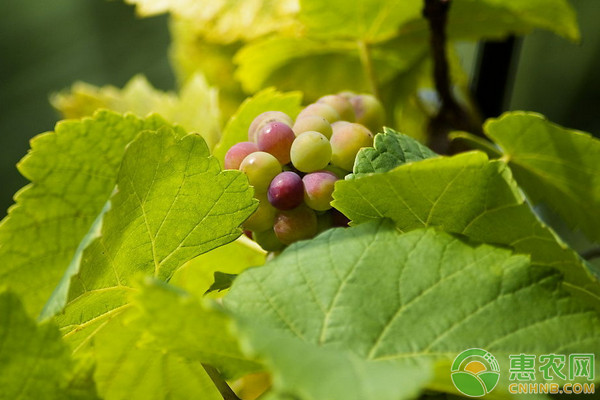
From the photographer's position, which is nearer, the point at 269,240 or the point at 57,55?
the point at 269,240

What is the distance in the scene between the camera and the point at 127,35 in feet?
5.98

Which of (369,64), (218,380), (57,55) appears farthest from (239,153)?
(57,55)

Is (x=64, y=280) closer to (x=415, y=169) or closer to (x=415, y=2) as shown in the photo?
(x=415, y=169)

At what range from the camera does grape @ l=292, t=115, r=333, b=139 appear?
37 cm

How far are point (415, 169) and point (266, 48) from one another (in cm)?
32

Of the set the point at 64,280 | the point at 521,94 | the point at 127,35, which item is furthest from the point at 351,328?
the point at 127,35

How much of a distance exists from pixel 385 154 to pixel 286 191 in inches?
2.3

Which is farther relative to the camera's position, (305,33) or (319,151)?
(305,33)

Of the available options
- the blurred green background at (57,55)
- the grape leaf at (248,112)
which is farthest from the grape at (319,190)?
the blurred green background at (57,55)

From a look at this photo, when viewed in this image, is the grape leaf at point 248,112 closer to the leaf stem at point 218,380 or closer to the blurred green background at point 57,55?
the leaf stem at point 218,380

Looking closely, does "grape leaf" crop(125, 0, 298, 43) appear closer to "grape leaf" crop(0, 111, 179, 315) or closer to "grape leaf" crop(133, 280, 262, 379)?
"grape leaf" crop(0, 111, 179, 315)

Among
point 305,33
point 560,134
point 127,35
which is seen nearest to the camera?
point 560,134

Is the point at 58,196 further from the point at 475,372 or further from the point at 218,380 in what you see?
the point at 475,372

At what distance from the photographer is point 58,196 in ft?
1.40
